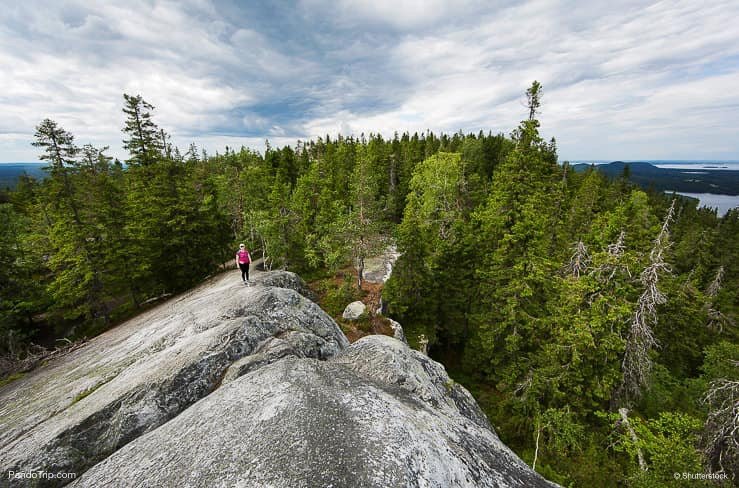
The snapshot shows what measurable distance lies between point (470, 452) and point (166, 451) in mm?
5515

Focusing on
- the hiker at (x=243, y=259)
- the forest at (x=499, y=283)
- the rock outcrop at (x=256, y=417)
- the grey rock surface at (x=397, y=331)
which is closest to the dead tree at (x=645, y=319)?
the forest at (x=499, y=283)

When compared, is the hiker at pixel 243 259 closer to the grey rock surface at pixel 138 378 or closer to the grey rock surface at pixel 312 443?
the grey rock surface at pixel 138 378

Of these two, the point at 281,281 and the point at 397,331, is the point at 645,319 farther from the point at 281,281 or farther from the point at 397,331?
the point at 281,281

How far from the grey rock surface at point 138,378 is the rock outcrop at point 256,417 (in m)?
0.04

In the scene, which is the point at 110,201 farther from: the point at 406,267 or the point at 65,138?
the point at 406,267

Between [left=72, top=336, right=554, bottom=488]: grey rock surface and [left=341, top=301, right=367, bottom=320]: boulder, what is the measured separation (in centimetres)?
1407

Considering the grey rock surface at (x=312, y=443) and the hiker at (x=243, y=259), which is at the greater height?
the hiker at (x=243, y=259)

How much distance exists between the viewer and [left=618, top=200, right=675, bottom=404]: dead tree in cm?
→ 1180

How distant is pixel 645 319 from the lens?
498 inches

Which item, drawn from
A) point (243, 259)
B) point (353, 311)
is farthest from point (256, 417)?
point (353, 311)

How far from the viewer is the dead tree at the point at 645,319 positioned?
1180cm

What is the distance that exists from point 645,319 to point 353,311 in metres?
15.9

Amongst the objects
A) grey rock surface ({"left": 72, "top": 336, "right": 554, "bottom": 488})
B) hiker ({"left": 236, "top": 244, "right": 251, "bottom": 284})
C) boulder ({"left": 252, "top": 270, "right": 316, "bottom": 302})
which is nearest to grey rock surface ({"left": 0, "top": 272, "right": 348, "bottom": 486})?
grey rock surface ({"left": 72, "top": 336, "right": 554, "bottom": 488})

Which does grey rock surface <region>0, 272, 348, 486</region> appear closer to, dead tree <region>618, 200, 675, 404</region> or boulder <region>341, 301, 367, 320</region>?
boulder <region>341, 301, 367, 320</region>
